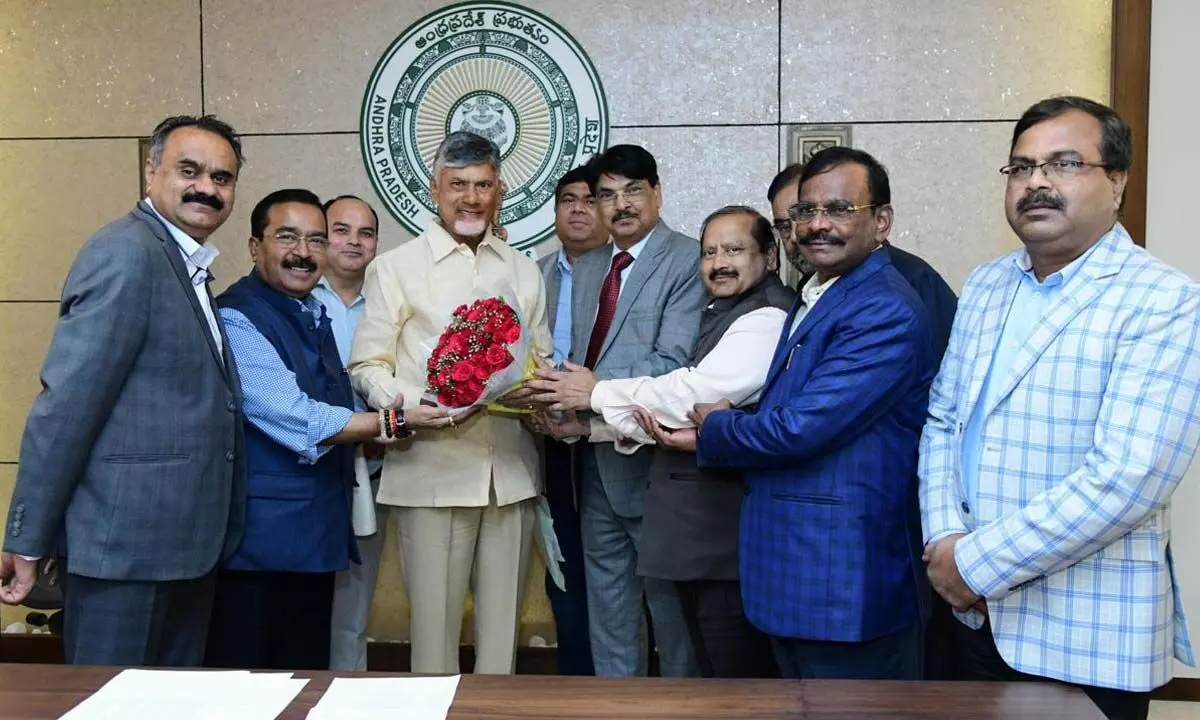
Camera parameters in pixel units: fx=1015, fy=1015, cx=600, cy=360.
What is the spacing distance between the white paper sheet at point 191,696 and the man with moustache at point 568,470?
1.83 metres

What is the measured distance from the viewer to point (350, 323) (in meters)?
3.41

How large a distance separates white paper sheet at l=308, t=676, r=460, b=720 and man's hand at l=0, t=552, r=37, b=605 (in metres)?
1.07

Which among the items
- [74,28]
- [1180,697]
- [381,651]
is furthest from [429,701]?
[74,28]

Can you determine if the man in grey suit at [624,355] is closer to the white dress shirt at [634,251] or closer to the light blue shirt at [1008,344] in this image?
the white dress shirt at [634,251]

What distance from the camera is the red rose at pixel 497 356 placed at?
9.04 feet

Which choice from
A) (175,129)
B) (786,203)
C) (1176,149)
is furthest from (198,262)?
(1176,149)

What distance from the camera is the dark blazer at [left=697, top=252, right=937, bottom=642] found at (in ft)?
7.18

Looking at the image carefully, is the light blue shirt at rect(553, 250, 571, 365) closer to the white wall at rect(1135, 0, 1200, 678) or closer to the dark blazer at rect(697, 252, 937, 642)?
the dark blazer at rect(697, 252, 937, 642)

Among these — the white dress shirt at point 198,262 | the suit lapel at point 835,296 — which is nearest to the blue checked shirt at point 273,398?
the white dress shirt at point 198,262

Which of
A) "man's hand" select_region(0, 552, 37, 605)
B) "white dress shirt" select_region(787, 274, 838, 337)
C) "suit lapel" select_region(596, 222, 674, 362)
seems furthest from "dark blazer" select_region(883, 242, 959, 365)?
"man's hand" select_region(0, 552, 37, 605)

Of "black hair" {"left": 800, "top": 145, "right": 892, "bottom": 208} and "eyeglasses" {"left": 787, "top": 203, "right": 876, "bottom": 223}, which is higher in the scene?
"black hair" {"left": 800, "top": 145, "right": 892, "bottom": 208}

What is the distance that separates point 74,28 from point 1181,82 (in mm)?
4360

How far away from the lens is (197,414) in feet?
7.72

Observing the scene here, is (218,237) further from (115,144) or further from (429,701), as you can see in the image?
(429,701)
